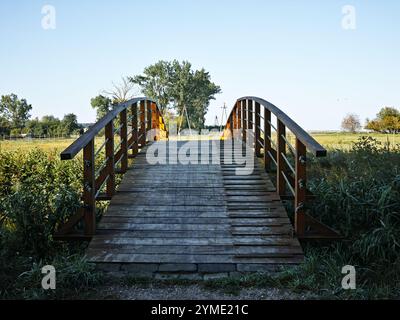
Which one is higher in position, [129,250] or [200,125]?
[200,125]

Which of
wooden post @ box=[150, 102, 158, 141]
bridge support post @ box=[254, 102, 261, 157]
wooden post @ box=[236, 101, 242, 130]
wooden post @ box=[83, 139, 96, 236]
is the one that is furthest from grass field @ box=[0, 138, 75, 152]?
wooden post @ box=[83, 139, 96, 236]

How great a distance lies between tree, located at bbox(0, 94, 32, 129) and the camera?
70750mm

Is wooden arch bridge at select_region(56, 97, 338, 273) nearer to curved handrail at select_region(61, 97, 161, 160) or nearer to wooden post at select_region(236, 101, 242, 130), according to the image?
curved handrail at select_region(61, 97, 161, 160)

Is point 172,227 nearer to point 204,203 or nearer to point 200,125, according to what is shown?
point 204,203

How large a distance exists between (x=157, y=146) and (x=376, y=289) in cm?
594

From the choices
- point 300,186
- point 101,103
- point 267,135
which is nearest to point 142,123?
point 267,135

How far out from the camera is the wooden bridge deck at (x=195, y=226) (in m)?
3.85

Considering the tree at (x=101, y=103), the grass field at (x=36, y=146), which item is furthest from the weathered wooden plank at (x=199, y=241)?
the tree at (x=101, y=103)

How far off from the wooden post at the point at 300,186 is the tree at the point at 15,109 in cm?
7337

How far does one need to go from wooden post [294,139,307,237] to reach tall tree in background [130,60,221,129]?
44.2m

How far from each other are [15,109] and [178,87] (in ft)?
128

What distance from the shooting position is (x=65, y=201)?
506 cm

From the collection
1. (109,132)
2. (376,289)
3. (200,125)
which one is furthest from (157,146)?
(200,125)

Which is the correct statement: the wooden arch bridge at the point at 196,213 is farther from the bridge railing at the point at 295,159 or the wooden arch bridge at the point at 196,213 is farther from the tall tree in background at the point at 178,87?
the tall tree in background at the point at 178,87
